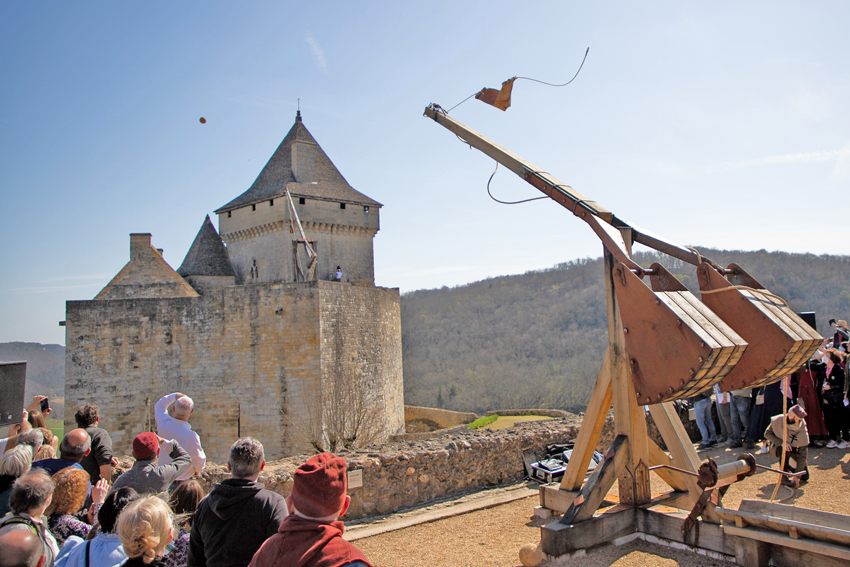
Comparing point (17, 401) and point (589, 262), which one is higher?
point (589, 262)

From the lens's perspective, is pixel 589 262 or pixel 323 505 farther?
pixel 589 262

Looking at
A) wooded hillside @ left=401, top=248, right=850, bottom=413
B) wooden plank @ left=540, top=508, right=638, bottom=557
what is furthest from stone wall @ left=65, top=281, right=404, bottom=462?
wooded hillside @ left=401, top=248, right=850, bottom=413

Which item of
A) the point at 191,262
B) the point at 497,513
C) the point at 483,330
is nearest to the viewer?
the point at 497,513

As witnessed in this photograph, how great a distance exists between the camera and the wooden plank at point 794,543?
2945mm

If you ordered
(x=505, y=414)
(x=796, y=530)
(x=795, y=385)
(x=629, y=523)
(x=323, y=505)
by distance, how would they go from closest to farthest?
(x=323, y=505), (x=796, y=530), (x=629, y=523), (x=795, y=385), (x=505, y=414)

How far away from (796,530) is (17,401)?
671cm

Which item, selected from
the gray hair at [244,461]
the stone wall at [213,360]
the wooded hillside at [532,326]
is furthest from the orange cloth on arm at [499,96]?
the wooded hillside at [532,326]

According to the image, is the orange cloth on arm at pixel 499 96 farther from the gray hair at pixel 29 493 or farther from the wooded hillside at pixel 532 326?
the wooded hillside at pixel 532 326

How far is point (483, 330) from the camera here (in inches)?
2628

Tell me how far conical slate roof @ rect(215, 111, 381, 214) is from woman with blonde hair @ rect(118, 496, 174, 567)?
20544mm

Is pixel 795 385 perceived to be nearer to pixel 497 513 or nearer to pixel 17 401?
pixel 497 513

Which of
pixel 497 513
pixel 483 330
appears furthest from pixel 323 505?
pixel 483 330

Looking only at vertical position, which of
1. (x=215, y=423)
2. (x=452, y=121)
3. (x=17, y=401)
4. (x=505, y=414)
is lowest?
(x=505, y=414)

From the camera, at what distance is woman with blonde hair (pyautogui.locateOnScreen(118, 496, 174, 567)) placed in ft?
6.81
